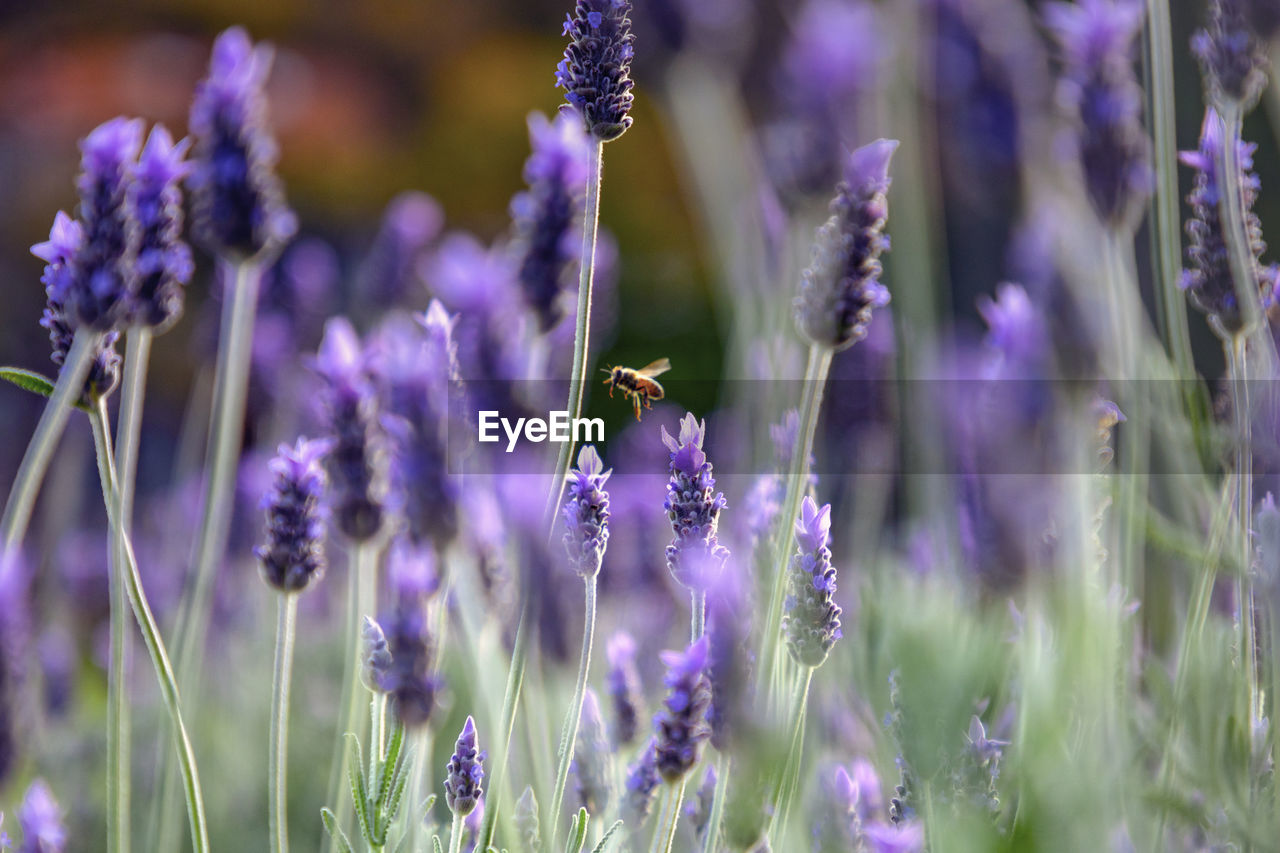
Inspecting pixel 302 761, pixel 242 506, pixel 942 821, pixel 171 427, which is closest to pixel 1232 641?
pixel 942 821

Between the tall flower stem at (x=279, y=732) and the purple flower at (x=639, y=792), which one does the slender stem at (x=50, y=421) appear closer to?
the tall flower stem at (x=279, y=732)

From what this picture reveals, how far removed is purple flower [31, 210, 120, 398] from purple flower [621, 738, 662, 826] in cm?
53

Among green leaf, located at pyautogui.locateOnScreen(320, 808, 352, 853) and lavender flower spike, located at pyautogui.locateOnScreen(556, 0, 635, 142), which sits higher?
lavender flower spike, located at pyautogui.locateOnScreen(556, 0, 635, 142)

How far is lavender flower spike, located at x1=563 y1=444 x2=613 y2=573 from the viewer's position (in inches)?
33.2

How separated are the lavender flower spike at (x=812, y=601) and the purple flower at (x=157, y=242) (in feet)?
1.76

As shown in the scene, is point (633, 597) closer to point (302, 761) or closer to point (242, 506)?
point (302, 761)

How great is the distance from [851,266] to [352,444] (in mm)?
427

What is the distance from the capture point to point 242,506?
2.06 m

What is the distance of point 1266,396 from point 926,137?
232 centimetres

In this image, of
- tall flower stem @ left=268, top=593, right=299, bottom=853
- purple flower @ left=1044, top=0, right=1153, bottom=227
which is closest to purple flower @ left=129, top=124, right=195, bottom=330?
tall flower stem @ left=268, top=593, right=299, bottom=853

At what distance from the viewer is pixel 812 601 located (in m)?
0.80

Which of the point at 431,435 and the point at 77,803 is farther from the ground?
the point at 431,435

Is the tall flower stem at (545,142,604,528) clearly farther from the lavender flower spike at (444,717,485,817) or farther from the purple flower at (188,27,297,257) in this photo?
the purple flower at (188,27,297,257)

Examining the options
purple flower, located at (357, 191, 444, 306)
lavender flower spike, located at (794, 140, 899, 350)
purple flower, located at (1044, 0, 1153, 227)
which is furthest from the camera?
purple flower, located at (357, 191, 444, 306)
